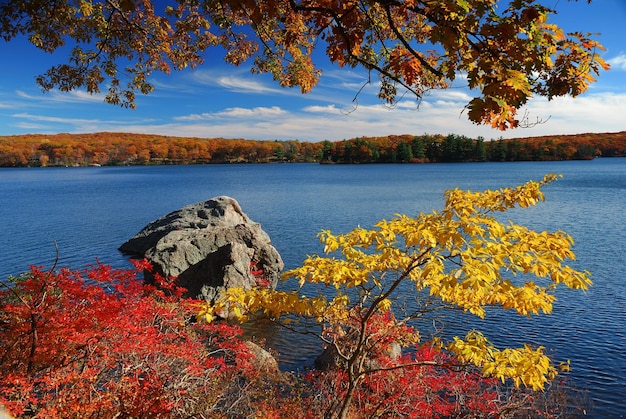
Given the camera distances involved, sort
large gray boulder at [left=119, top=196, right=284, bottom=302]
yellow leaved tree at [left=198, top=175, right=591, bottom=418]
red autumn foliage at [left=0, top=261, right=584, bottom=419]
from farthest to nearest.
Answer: large gray boulder at [left=119, top=196, right=284, bottom=302], red autumn foliage at [left=0, top=261, right=584, bottom=419], yellow leaved tree at [left=198, top=175, right=591, bottom=418]

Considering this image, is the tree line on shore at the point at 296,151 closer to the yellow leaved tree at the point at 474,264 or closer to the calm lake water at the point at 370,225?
the calm lake water at the point at 370,225

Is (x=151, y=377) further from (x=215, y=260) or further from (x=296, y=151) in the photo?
(x=296, y=151)

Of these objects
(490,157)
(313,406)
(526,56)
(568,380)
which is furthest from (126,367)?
(490,157)

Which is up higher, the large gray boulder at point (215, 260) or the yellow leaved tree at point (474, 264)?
the yellow leaved tree at point (474, 264)

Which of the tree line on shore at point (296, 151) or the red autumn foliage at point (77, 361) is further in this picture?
the tree line on shore at point (296, 151)

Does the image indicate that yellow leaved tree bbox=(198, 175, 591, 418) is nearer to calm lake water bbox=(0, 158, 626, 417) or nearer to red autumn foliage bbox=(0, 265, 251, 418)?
red autumn foliage bbox=(0, 265, 251, 418)

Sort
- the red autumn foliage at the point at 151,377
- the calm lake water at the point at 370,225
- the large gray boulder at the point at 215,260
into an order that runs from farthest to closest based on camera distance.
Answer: the large gray boulder at the point at 215,260
the calm lake water at the point at 370,225
the red autumn foliage at the point at 151,377

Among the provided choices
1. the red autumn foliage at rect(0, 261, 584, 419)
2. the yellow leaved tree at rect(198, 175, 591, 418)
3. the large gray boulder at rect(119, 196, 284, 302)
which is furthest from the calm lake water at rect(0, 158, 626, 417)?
the yellow leaved tree at rect(198, 175, 591, 418)

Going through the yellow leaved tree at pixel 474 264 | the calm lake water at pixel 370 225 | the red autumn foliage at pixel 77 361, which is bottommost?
the calm lake water at pixel 370 225

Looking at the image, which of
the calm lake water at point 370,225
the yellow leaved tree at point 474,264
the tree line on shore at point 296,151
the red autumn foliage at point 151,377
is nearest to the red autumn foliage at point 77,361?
the red autumn foliage at point 151,377

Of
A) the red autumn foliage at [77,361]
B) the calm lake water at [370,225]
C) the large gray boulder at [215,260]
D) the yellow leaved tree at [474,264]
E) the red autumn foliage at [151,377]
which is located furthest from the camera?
the large gray boulder at [215,260]

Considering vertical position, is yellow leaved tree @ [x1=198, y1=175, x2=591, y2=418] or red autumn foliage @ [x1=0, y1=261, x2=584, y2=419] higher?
yellow leaved tree @ [x1=198, y1=175, x2=591, y2=418]

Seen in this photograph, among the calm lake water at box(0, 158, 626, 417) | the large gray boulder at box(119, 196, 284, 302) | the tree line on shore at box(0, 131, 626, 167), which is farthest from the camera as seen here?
the tree line on shore at box(0, 131, 626, 167)

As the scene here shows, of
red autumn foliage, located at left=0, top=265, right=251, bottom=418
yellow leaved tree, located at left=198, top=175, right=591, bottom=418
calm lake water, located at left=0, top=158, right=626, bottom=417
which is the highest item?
yellow leaved tree, located at left=198, top=175, right=591, bottom=418
